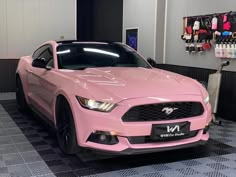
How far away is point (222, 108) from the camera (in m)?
5.44

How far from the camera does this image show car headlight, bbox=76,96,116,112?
2.93 metres

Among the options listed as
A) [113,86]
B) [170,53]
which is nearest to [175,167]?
[113,86]

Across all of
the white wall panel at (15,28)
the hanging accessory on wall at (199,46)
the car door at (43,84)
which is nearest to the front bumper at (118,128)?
the car door at (43,84)

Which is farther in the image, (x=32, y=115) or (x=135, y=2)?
(x=135, y=2)

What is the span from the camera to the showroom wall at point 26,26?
734cm

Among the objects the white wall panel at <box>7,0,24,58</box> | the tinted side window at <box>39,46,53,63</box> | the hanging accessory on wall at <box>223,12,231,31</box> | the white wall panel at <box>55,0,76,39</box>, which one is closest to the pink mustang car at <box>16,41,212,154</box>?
the tinted side window at <box>39,46,53,63</box>

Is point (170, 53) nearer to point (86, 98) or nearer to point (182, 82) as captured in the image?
point (182, 82)

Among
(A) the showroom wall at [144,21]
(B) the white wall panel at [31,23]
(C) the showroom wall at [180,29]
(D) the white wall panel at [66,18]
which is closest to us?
(C) the showroom wall at [180,29]

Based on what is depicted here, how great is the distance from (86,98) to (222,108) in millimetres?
3170

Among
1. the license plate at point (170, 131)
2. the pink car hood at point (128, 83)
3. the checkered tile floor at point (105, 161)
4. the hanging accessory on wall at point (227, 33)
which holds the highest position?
the hanging accessory on wall at point (227, 33)

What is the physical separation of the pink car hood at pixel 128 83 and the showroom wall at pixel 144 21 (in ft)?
11.0

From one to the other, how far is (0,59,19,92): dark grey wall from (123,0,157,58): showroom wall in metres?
2.88

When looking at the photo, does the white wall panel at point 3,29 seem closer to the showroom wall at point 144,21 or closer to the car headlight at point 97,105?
the showroom wall at point 144,21

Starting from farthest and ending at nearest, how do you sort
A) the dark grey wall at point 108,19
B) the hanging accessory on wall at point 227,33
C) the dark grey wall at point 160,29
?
1. the dark grey wall at point 108,19
2. the dark grey wall at point 160,29
3. the hanging accessory on wall at point 227,33
